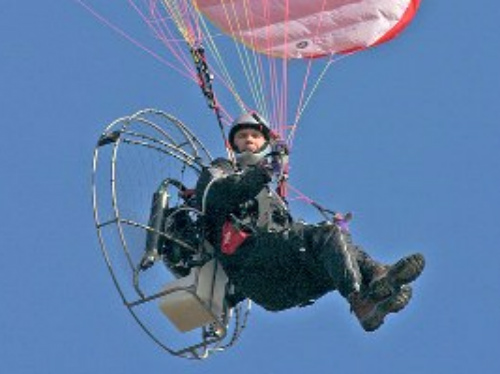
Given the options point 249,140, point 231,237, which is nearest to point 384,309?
point 231,237

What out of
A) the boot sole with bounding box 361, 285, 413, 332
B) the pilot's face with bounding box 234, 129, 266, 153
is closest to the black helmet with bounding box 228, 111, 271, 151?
the pilot's face with bounding box 234, 129, 266, 153

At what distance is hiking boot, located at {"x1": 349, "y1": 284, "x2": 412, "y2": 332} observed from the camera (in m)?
13.8

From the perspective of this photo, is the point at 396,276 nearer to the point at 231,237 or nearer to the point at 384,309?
the point at 384,309

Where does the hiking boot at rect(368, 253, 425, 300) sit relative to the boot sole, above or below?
above

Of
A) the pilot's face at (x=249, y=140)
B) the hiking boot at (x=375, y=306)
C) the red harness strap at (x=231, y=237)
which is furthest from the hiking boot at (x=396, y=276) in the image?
the pilot's face at (x=249, y=140)

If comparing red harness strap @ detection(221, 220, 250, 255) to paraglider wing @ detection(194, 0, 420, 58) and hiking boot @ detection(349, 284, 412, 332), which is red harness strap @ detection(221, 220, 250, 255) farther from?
paraglider wing @ detection(194, 0, 420, 58)

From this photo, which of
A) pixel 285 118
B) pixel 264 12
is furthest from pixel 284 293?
pixel 264 12

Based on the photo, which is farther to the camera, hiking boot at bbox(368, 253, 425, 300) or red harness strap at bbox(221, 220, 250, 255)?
red harness strap at bbox(221, 220, 250, 255)

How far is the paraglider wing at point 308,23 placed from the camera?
18.2 m

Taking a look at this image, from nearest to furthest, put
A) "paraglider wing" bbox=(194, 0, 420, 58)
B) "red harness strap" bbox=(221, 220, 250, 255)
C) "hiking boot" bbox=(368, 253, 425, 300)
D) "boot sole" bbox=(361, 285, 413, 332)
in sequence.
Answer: "hiking boot" bbox=(368, 253, 425, 300) → "boot sole" bbox=(361, 285, 413, 332) → "red harness strap" bbox=(221, 220, 250, 255) → "paraglider wing" bbox=(194, 0, 420, 58)

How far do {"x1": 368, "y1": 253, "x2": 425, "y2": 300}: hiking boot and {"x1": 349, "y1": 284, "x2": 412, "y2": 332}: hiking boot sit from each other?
4 cm

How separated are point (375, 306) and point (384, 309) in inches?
3.1

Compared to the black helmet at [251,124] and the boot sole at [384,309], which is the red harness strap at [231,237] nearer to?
the black helmet at [251,124]

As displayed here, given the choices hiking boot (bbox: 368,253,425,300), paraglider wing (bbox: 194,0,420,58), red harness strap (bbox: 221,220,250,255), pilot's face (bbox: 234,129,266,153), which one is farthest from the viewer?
paraglider wing (bbox: 194,0,420,58)
